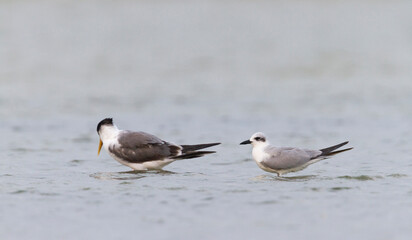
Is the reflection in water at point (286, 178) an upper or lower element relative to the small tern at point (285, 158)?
lower

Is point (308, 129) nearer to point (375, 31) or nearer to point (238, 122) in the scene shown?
point (238, 122)

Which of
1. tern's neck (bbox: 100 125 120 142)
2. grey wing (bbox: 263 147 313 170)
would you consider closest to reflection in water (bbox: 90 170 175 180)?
tern's neck (bbox: 100 125 120 142)

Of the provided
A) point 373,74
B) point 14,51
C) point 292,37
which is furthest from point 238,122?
point 292,37

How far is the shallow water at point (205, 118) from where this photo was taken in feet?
27.4

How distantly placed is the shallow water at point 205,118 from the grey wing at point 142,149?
257mm

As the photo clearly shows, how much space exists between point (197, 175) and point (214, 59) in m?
17.6

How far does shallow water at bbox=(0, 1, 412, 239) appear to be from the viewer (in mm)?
8359

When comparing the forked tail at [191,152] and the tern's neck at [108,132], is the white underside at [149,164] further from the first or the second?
the tern's neck at [108,132]

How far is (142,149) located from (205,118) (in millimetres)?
5880

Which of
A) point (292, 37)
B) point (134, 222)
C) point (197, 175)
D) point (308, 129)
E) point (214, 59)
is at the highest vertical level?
point (292, 37)

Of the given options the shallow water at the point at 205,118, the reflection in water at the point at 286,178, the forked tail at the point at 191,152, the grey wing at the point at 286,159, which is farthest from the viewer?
the forked tail at the point at 191,152

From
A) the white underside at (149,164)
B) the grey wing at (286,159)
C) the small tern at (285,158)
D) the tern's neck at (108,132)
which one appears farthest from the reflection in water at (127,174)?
the grey wing at (286,159)

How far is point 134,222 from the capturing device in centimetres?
817

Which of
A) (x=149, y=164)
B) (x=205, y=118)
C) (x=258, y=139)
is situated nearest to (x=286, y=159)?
(x=258, y=139)
